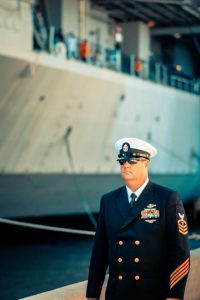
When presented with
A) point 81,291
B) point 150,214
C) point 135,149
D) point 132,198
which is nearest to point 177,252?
point 150,214

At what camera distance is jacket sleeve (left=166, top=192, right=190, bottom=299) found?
280 cm

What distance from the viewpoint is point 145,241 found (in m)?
2.85

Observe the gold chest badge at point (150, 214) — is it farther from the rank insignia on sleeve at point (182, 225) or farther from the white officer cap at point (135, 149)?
the white officer cap at point (135, 149)

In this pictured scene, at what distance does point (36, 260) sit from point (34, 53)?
13.1 feet

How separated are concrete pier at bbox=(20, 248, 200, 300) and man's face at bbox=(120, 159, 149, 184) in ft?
3.75

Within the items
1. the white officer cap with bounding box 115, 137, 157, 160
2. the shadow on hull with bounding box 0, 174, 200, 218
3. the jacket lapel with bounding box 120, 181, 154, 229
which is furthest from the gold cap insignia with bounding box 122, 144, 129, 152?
the shadow on hull with bounding box 0, 174, 200, 218

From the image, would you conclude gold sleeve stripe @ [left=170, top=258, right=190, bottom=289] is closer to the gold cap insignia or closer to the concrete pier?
the gold cap insignia

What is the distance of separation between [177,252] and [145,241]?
16 cm

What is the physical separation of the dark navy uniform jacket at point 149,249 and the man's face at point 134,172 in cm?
7

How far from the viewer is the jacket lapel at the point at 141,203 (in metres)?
2.86

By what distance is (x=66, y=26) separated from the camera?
14.5 meters

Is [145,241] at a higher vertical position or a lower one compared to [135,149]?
lower

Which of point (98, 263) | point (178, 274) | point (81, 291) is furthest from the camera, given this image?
point (81, 291)

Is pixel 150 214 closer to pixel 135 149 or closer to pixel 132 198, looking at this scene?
pixel 132 198
